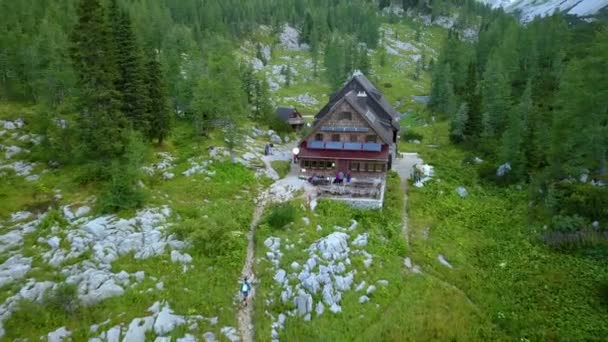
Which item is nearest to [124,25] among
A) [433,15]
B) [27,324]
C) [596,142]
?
[27,324]

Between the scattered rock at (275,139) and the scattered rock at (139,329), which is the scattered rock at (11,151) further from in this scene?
the scattered rock at (275,139)

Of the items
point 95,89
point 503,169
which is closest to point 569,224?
point 503,169

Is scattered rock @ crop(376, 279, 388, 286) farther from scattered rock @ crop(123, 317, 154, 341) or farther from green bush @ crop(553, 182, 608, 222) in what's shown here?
green bush @ crop(553, 182, 608, 222)

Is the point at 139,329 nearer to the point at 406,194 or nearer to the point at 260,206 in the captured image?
the point at 260,206

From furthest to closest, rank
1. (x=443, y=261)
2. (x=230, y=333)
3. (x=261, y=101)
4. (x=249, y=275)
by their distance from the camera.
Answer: (x=261, y=101) < (x=443, y=261) < (x=249, y=275) < (x=230, y=333)

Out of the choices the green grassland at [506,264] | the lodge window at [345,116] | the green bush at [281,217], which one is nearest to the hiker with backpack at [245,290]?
the green bush at [281,217]

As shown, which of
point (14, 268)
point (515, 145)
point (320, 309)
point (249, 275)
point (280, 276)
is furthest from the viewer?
point (515, 145)
